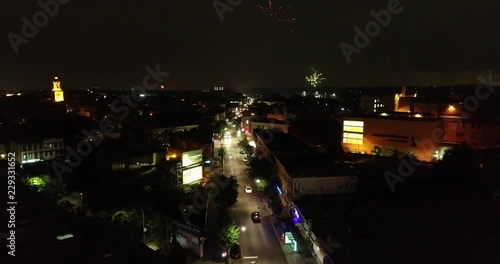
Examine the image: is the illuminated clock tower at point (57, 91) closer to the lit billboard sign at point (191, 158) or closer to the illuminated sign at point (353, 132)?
the lit billboard sign at point (191, 158)

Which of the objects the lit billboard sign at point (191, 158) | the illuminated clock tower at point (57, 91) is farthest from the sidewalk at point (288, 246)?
the illuminated clock tower at point (57, 91)

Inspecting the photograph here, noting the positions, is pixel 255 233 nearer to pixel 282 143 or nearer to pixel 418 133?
pixel 282 143

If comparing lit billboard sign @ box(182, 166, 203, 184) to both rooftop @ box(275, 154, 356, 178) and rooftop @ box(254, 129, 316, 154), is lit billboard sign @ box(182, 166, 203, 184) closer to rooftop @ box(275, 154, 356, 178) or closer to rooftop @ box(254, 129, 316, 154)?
rooftop @ box(275, 154, 356, 178)

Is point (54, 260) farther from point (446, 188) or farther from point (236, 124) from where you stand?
point (236, 124)

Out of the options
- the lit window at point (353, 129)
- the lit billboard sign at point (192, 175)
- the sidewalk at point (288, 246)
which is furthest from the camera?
the lit window at point (353, 129)

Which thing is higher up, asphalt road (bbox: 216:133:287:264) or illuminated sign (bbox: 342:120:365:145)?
illuminated sign (bbox: 342:120:365:145)

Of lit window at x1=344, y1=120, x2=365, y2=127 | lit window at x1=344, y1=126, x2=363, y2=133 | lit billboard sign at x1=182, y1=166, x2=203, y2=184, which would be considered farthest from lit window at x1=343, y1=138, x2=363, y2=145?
lit billboard sign at x1=182, y1=166, x2=203, y2=184

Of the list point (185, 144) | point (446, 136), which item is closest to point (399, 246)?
point (185, 144)
